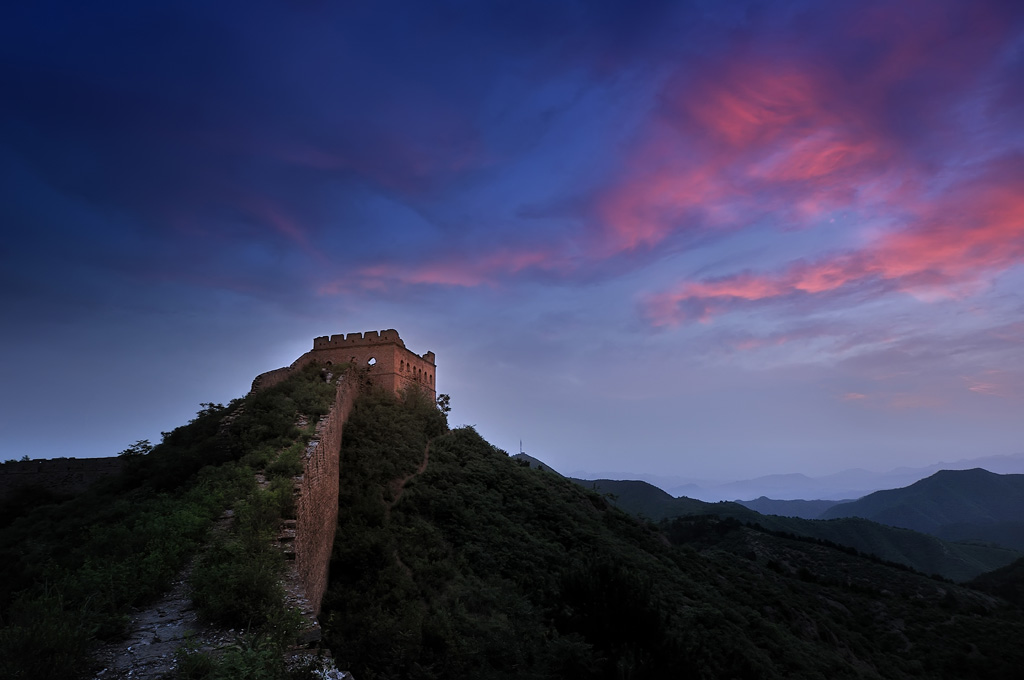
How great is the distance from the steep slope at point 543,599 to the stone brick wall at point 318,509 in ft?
2.76

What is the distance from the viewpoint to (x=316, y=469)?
45.7 feet

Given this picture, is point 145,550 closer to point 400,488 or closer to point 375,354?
point 400,488

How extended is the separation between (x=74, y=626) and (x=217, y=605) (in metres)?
1.49

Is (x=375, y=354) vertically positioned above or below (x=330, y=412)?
above

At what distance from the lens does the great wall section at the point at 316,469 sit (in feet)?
28.2

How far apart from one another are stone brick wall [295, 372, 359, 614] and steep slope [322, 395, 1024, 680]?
2.76 ft

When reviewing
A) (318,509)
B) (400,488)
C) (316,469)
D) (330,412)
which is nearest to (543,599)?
(400,488)

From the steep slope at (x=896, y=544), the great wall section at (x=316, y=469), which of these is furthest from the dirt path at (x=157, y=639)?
the steep slope at (x=896, y=544)

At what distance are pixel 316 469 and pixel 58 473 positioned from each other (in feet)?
66.0

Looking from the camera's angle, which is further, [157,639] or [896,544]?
[896,544]

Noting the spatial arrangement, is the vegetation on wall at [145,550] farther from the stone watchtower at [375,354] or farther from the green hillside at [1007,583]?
the green hillside at [1007,583]

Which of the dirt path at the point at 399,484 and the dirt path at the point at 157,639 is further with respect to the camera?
the dirt path at the point at 399,484

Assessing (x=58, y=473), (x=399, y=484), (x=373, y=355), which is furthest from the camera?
(x=373, y=355)

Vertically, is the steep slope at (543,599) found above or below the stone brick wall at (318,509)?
below
